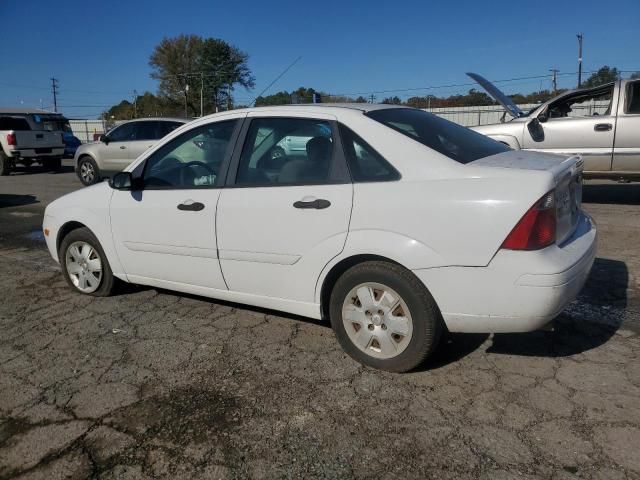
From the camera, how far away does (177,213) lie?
12.3 feet

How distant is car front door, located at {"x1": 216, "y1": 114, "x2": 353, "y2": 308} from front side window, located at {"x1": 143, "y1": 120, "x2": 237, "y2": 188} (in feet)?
0.63

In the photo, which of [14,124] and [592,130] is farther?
[14,124]

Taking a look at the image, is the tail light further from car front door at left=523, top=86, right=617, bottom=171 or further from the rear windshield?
car front door at left=523, top=86, right=617, bottom=171

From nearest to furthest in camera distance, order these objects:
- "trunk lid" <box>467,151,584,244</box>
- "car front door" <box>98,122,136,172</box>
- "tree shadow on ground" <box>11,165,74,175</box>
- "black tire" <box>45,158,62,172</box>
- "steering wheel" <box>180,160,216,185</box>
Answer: "trunk lid" <box>467,151,584,244</box> < "steering wheel" <box>180,160,216,185</box> < "car front door" <box>98,122,136,172</box> < "tree shadow on ground" <box>11,165,74,175</box> < "black tire" <box>45,158,62,172</box>

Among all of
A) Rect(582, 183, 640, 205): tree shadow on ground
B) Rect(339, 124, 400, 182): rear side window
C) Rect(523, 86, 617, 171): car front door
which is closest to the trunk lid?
Rect(339, 124, 400, 182): rear side window

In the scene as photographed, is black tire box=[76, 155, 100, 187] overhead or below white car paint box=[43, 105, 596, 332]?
overhead

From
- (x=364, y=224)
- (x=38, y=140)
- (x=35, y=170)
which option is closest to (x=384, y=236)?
(x=364, y=224)

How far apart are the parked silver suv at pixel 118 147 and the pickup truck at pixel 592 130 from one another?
754 cm

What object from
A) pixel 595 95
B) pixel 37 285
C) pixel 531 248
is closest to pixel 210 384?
pixel 531 248

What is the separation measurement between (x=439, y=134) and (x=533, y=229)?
3.32 feet

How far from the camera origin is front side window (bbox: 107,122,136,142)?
513 inches

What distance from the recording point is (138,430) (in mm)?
2635

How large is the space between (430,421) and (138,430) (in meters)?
1.45

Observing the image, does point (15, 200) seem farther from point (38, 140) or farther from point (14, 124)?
point (14, 124)
